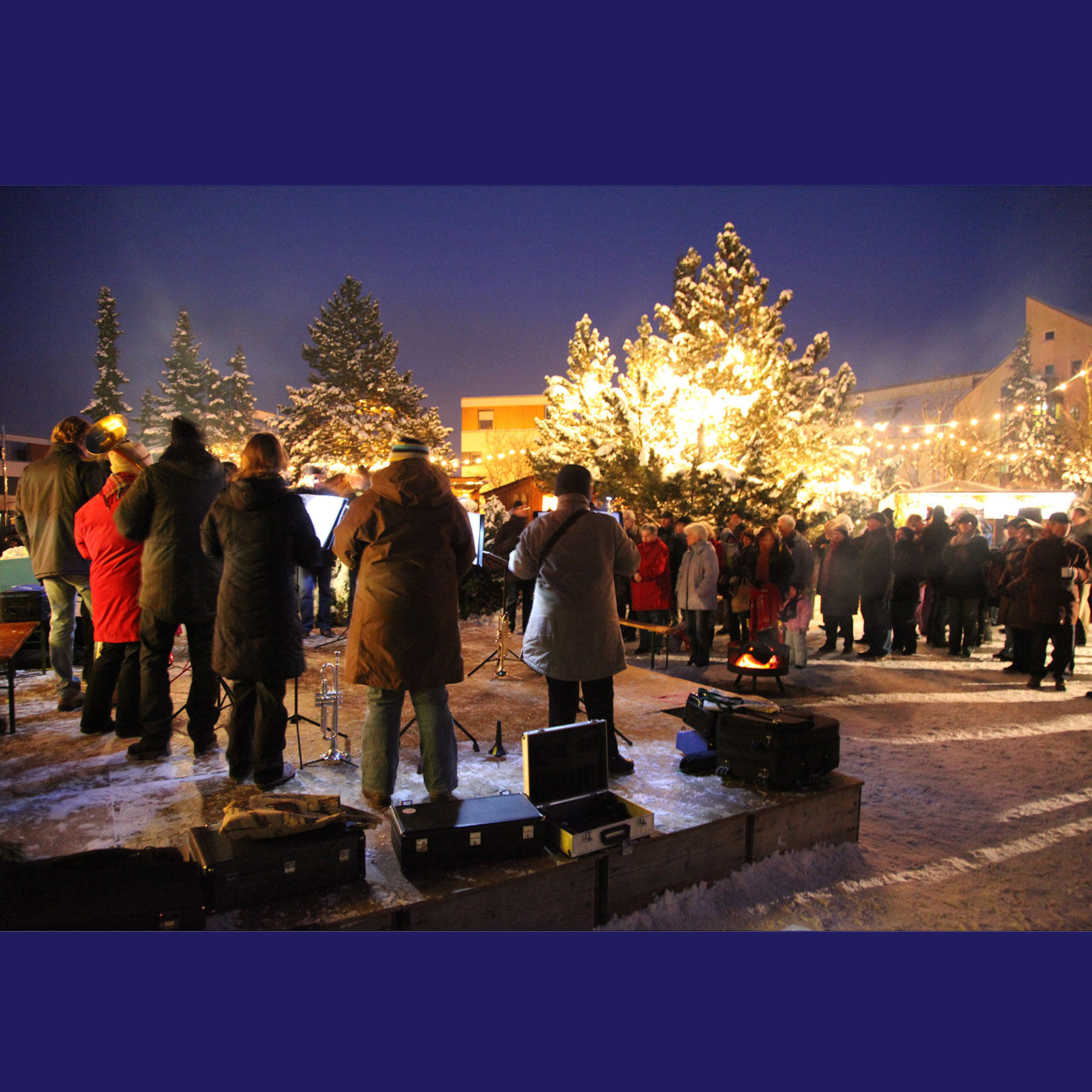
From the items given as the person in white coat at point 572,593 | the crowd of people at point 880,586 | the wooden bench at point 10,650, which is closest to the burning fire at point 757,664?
the crowd of people at point 880,586

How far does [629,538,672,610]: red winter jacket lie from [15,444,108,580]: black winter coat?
5.69 m

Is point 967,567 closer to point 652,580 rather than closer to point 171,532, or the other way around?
point 652,580

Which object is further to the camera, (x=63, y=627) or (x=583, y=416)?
(x=583, y=416)

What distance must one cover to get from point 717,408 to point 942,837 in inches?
394

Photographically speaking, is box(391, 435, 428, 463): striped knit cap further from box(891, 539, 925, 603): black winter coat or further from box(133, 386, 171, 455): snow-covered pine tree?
box(133, 386, 171, 455): snow-covered pine tree

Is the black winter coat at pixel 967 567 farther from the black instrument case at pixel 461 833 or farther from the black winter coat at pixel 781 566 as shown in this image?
the black instrument case at pixel 461 833

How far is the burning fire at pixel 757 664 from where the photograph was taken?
6.25 metres

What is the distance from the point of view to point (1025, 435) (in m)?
25.2

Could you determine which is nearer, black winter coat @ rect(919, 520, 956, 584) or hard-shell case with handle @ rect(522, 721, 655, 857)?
hard-shell case with handle @ rect(522, 721, 655, 857)

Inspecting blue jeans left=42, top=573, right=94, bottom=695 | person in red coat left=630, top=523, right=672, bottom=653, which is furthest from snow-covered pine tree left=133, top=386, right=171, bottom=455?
blue jeans left=42, top=573, right=94, bottom=695

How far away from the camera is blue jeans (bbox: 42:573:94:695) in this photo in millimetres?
4629

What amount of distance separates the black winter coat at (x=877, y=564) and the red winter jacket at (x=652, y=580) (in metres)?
2.43

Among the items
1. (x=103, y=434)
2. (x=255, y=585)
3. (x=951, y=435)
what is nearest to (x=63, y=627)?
(x=103, y=434)

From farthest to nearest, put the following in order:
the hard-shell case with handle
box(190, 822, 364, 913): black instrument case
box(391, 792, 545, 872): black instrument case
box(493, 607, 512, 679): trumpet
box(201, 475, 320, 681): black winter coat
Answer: box(493, 607, 512, 679): trumpet
box(201, 475, 320, 681): black winter coat
the hard-shell case with handle
box(391, 792, 545, 872): black instrument case
box(190, 822, 364, 913): black instrument case
